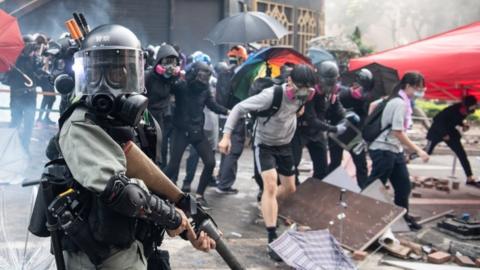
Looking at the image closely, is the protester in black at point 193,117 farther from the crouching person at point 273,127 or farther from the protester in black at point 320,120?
the crouching person at point 273,127

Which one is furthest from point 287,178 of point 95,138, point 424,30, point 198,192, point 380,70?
point 424,30

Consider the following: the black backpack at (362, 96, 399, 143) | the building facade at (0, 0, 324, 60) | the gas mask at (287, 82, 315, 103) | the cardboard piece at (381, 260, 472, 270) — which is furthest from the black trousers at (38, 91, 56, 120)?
the cardboard piece at (381, 260, 472, 270)

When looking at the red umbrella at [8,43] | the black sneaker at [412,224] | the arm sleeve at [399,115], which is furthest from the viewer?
the red umbrella at [8,43]

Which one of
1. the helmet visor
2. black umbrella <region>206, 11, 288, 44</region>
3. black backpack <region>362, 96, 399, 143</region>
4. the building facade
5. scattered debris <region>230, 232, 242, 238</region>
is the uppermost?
the building facade

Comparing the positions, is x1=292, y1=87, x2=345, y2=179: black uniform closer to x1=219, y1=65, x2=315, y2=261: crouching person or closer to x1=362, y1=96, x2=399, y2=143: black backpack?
x1=362, y1=96, x2=399, y2=143: black backpack

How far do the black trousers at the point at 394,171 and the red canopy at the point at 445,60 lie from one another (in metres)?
1.83

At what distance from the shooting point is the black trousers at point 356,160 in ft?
24.1

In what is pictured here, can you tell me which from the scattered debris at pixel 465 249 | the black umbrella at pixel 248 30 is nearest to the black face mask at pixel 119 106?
the scattered debris at pixel 465 249

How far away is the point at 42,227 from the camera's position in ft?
8.59

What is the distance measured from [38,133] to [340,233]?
714cm

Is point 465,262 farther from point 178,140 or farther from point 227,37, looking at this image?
point 227,37

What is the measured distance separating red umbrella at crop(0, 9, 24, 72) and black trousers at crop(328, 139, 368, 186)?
418 cm

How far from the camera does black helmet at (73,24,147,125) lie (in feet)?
7.95

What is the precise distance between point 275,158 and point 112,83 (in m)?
3.22
